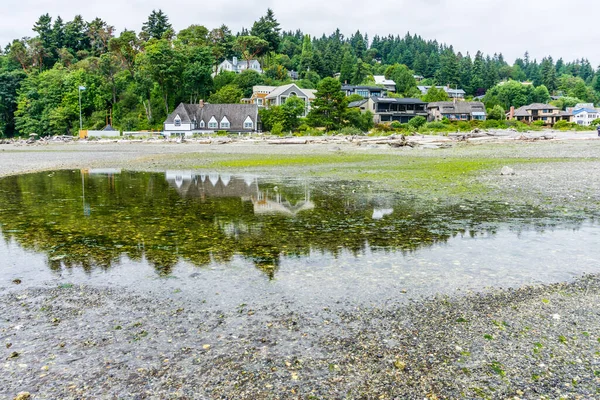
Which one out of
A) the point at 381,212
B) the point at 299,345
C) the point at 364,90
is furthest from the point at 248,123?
the point at 299,345

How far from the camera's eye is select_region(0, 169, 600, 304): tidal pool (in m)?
6.84

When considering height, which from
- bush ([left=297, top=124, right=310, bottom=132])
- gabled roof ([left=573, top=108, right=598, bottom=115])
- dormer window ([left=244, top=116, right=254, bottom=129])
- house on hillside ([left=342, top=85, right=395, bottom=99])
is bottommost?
bush ([left=297, top=124, right=310, bottom=132])

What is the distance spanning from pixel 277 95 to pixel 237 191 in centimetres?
9305

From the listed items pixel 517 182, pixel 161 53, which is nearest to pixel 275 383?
pixel 517 182

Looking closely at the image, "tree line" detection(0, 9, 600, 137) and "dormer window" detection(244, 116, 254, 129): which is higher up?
"tree line" detection(0, 9, 600, 137)

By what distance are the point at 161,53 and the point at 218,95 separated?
1709cm

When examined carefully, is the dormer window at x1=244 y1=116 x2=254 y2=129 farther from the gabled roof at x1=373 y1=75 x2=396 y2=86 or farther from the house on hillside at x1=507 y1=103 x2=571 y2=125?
the gabled roof at x1=373 y1=75 x2=396 y2=86

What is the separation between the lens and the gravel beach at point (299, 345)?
405 cm

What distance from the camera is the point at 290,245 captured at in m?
8.97

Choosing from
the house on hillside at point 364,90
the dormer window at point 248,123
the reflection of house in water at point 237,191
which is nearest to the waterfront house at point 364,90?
the house on hillside at point 364,90

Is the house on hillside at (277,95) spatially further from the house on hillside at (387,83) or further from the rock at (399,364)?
the rock at (399,364)

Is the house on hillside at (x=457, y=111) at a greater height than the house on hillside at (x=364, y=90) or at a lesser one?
lesser

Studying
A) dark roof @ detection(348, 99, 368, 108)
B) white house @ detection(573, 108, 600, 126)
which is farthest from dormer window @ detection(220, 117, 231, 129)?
white house @ detection(573, 108, 600, 126)

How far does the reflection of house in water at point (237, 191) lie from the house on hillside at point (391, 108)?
95131 mm
